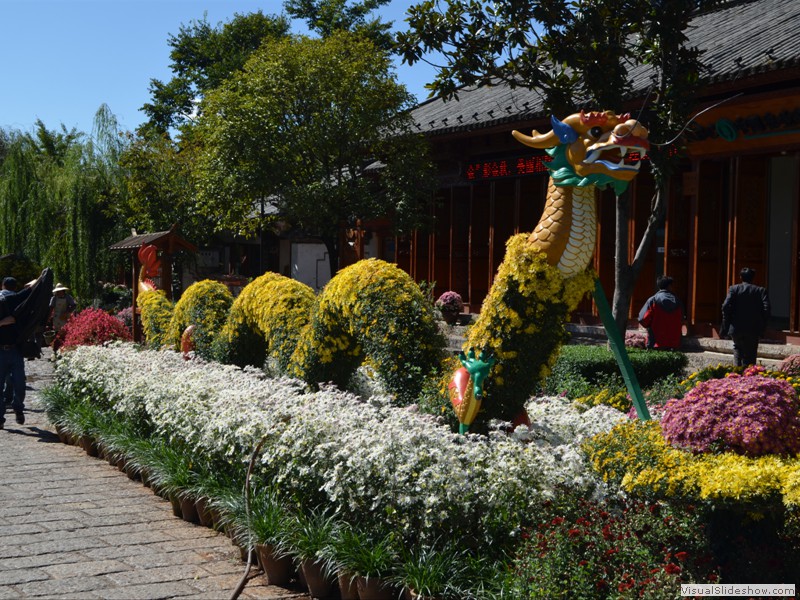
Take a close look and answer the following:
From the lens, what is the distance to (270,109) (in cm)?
1644

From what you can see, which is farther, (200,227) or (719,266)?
(200,227)

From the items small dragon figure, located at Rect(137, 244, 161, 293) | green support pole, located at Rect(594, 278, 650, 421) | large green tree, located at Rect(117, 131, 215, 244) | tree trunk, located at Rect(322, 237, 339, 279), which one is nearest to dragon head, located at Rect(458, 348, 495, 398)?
green support pole, located at Rect(594, 278, 650, 421)

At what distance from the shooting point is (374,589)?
4.84m

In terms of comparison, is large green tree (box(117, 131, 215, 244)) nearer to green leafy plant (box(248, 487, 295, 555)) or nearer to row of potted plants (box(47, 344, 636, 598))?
row of potted plants (box(47, 344, 636, 598))

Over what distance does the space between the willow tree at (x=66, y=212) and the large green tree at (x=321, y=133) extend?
826cm

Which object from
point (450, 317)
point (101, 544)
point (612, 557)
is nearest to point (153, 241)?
point (450, 317)

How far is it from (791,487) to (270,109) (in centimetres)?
1378

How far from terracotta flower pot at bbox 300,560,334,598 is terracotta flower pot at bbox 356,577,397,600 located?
1.25ft

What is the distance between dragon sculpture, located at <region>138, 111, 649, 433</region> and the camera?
6145 millimetres

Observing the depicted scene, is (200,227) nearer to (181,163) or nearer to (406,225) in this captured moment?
(181,163)

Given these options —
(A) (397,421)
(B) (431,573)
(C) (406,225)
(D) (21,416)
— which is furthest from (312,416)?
(C) (406,225)

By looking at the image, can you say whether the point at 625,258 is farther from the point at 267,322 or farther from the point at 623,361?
the point at 623,361

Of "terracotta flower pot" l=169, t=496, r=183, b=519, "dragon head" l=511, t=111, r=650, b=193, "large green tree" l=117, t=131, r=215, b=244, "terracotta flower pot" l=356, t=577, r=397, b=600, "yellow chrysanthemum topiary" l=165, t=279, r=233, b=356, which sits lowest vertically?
"terracotta flower pot" l=169, t=496, r=183, b=519

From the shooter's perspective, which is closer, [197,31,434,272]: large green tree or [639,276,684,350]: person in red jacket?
[639,276,684,350]: person in red jacket
